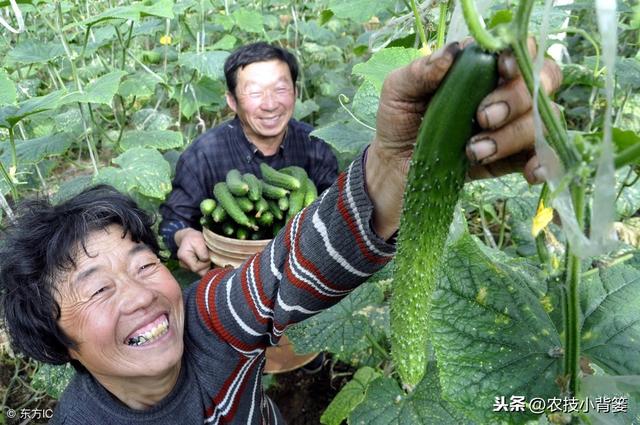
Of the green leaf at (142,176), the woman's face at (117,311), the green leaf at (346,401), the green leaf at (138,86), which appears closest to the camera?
the woman's face at (117,311)

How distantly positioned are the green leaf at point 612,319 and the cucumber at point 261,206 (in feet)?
4.38

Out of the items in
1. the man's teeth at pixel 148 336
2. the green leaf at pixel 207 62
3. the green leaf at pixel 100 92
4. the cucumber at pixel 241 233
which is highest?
the green leaf at pixel 100 92

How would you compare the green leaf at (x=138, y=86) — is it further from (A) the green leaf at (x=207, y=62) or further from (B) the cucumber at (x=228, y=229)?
(B) the cucumber at (x=228, y=229)

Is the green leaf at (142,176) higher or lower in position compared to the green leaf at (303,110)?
higher

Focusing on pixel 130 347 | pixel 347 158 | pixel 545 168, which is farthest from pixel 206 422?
pixel 347 158

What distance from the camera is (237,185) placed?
2.16 meters

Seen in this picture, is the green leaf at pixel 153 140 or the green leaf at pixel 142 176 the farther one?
the green leaf at pixel 153 140

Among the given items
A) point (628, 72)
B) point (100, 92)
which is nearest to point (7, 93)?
point (100, 92)

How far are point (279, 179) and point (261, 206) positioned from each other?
6.6 inches

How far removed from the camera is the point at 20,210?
1425 mm

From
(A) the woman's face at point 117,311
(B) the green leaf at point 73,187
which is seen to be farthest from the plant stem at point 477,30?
(B) the green leaf at point 73,187

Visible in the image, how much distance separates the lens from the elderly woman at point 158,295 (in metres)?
1.08

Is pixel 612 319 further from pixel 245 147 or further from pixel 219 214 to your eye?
pixel 245 147

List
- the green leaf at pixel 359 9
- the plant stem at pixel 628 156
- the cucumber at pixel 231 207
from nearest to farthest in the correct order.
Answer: the plant stem at pixel 628 156
the green leaf at pixel 359 9
the cucumber at pixel 231 207
